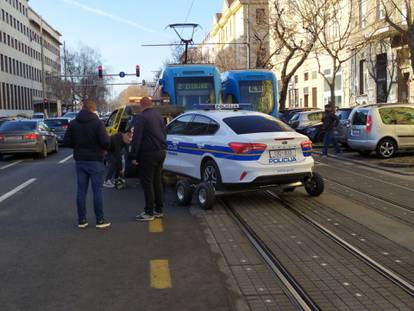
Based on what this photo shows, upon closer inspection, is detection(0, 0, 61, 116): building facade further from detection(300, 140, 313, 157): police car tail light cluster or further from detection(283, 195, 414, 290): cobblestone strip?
detection(283, 195, 414, 290): cobblestone strip

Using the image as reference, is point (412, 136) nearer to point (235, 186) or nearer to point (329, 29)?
point (235, 186)

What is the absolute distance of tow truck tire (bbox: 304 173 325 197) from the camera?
949cm

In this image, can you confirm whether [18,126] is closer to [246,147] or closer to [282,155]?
[246,147]

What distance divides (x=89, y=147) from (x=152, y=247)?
186 cm

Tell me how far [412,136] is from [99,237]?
11.4 meters

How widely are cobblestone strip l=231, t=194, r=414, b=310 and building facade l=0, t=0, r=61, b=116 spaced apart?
63.6 m

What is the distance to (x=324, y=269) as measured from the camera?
17.8ft

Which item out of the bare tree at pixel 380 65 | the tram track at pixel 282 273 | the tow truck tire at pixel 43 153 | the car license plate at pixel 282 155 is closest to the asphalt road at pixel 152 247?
the tram track at pixel 282 273

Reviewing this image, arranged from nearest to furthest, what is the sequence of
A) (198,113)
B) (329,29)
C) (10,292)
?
1. (10,292)
2. (198,113)
3. (329,29)

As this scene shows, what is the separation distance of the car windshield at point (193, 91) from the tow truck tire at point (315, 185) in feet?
30.8

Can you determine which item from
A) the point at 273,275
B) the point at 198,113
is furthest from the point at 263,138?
the point at 273,275

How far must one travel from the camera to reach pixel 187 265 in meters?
5.63

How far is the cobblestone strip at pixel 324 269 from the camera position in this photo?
4547 millimetres

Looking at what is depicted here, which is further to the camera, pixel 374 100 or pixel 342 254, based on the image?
pixel 374 100
